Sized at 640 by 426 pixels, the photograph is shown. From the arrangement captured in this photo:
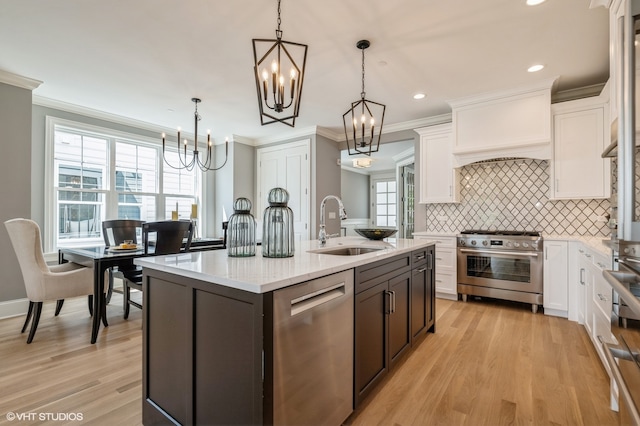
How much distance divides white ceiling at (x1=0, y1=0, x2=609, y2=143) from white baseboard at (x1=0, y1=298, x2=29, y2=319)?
244cm

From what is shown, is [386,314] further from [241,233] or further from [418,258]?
[241,233]

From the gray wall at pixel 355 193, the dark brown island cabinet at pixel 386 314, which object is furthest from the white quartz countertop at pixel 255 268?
the gray wall at pixel 355 193

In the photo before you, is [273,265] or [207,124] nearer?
[273,265]

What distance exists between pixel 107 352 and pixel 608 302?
354 centimetres

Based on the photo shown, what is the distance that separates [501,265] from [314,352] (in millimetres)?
3184

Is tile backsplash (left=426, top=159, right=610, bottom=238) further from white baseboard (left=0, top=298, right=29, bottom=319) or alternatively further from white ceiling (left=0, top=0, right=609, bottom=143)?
white baseboard (left=0, top=298, right=29, bottom=319)

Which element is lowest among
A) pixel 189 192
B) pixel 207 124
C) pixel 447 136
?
pixel 189 192

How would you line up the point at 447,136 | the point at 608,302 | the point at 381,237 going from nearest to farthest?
the point at 608,302 < the point at 381,237 < the point at 447,136

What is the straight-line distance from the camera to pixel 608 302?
1.79 m

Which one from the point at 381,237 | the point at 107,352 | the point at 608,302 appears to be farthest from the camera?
the point at 381,237

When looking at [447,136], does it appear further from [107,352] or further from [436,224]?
[107,352]

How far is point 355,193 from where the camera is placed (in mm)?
8703

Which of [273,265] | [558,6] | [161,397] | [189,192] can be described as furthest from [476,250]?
[189,192]

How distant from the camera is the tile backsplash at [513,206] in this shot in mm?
3504
